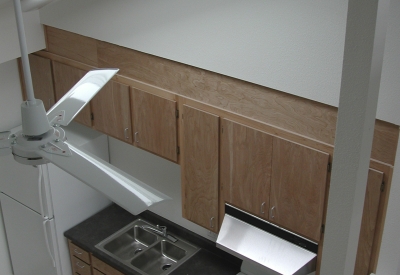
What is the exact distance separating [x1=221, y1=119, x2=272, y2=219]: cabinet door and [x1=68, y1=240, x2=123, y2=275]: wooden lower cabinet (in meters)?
1.43

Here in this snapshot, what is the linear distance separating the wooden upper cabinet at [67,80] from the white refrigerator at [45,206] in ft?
1.13

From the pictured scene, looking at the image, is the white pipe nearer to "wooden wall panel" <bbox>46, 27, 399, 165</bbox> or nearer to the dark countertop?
"wooden wall panel" <bbox>46, 27, 399, 165</bbox>

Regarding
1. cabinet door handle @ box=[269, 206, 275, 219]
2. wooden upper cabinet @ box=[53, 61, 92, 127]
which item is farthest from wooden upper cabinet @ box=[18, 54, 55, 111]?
cabinet door handle @ box=[269, 206, 275, 219]

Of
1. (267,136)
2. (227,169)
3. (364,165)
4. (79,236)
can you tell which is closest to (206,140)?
(227,169)

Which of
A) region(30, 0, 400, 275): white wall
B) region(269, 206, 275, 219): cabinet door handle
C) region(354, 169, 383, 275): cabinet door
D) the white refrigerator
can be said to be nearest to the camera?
region(30, 0, 400, 275): white wall

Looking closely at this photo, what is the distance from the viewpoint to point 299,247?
3.53 m

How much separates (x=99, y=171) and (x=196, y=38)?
1870 mm

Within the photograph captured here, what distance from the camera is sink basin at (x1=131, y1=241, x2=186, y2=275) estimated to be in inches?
182

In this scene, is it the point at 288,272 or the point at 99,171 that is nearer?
the point at 99,171

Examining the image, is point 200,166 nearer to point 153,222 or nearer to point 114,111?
point 114,111

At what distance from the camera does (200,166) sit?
150 inches

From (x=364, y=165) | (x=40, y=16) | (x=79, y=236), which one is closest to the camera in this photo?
(x=364, y=165)

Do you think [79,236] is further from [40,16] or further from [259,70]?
[259,70]

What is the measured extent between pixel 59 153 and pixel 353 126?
36.5 inches
